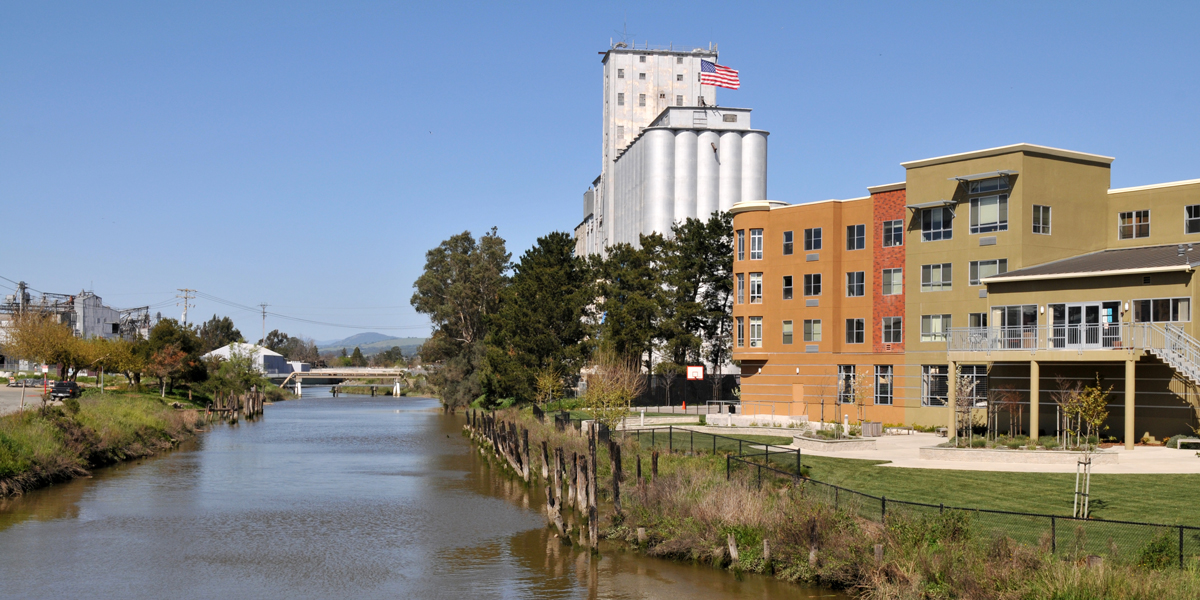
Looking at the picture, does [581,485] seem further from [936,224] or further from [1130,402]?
[936,224]

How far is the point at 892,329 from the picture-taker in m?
55.3

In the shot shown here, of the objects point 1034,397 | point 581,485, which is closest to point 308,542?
point 581,485

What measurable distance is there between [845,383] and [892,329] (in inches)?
162

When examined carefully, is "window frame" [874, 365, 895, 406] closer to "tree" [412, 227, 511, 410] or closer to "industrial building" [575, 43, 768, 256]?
"industrial building" [575, 43, 768, 256]

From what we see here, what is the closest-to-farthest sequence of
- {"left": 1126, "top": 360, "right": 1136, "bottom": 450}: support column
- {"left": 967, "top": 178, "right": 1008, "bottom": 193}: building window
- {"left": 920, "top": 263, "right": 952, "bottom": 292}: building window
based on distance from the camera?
{"left": 1126, "top": 360, "right": 1136, "bottom": 450}: support column
{"left": 967, "top": 178, "right": 1008, "bottom": 193}: building window
{"left": 920, "top": 263, "right": 952, "bottom": 292}: building window

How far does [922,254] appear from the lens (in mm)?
52438

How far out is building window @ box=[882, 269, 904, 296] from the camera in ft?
180

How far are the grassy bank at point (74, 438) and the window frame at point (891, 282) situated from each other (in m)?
40.9

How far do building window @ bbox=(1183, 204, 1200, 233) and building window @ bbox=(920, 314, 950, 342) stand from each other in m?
11.5

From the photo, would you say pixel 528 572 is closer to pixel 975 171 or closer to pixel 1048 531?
pixel 1048 531

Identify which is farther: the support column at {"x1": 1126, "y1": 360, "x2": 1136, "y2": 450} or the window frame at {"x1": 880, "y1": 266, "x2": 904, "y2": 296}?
the window frame at {"x1": 880, "y1": 266, "x2": 904, "y2": 296}

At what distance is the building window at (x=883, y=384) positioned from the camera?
5447 cm

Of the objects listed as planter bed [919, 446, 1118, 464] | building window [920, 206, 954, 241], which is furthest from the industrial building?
planter bed [919, 446, 1118, 464]

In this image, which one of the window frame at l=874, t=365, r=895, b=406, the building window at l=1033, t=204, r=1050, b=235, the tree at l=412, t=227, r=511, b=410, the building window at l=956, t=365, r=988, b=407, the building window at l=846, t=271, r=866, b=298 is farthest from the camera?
the tree at l=412, t=227, r=511, b=410
